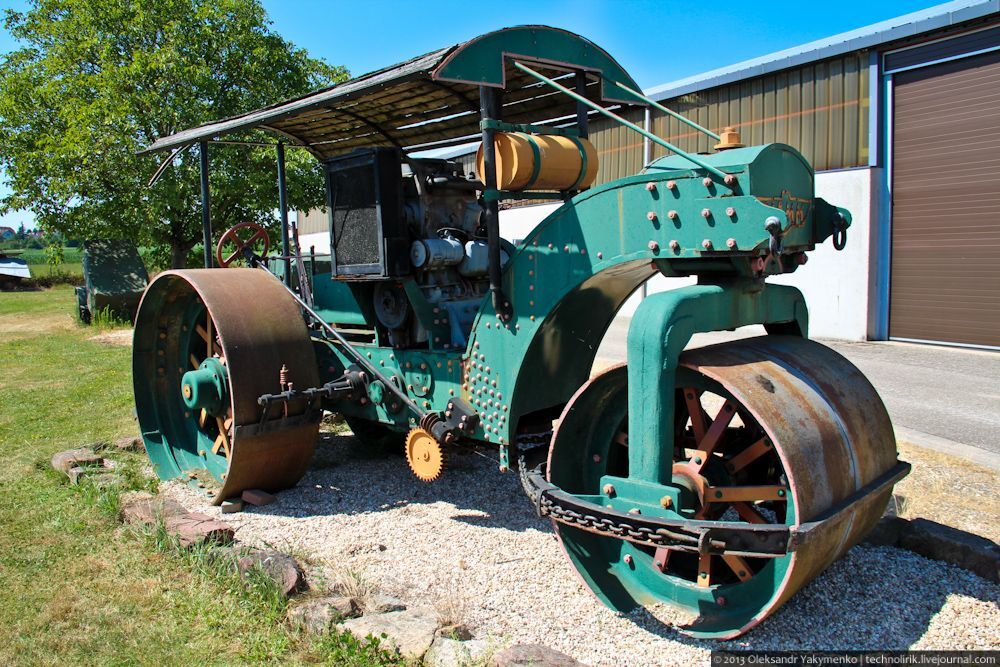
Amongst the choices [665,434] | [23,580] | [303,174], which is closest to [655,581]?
[665,434]

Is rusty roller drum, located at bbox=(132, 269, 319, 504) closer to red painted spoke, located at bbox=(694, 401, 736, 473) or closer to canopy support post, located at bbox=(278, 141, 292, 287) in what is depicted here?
canopy support post, located at bbox=(278, 141, 292, 287)

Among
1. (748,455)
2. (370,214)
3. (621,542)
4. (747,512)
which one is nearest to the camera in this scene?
(748,455)

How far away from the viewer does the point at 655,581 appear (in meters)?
3.26

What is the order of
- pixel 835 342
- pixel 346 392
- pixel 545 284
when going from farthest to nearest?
pixel 835 342 → pixel 346 392 → pixel 545 284

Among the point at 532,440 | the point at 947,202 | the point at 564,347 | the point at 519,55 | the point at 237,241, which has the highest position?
the point at 519,55

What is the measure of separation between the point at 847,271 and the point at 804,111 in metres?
2.21

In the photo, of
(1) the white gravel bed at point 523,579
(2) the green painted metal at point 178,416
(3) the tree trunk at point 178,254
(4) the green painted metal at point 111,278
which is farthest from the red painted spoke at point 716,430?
(4) the green painted metal at point 111,278

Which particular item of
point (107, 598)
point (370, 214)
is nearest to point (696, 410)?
point (370, 214)

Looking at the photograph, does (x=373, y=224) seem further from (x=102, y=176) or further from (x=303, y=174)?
(x=102, y=176)

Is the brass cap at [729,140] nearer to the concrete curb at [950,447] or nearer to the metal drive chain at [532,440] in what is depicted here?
the metal drive chain at [532,440]

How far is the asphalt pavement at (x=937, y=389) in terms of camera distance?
18.4 feet

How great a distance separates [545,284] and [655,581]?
1.30 meters

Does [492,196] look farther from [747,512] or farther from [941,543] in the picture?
[941,543]

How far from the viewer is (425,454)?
4004 millimetres
